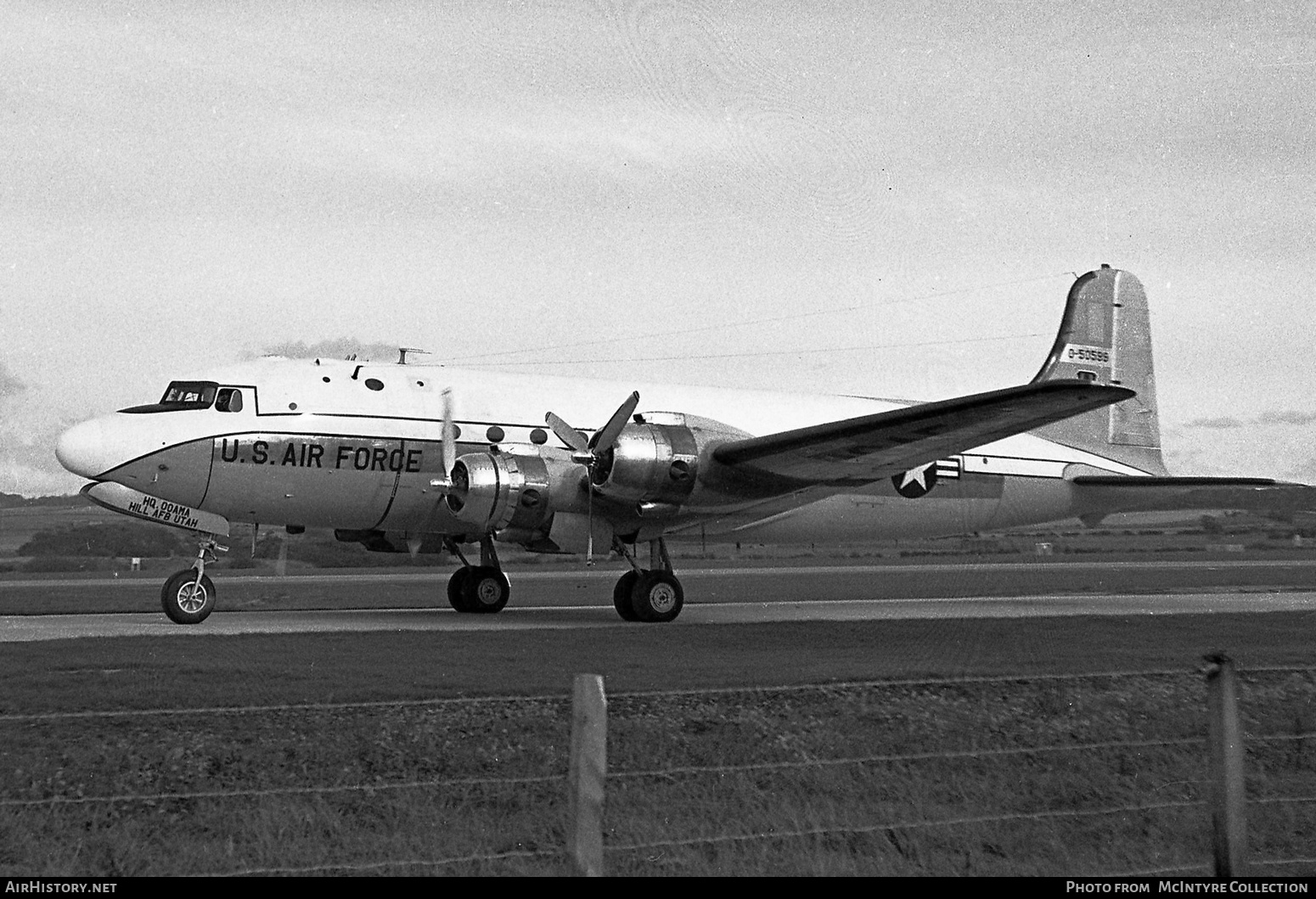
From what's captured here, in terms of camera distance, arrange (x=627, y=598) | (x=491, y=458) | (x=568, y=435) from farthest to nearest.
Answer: (x=568, y=435)
(x=627, y=598)
(x=491, y=458)

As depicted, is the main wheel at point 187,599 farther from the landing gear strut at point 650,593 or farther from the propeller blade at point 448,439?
the landing gear strut at point 650,593

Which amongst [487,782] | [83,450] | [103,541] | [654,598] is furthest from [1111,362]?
[103,541]

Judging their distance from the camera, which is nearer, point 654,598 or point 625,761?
point 625,761

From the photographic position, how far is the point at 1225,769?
23.7 ft

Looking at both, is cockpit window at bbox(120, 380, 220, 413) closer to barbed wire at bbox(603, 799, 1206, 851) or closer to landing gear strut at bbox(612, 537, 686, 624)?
landing gear strut at bbox(612, 537, 686, 624)

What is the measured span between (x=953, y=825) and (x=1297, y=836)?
119 inches

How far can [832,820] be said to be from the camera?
10258 millimetres

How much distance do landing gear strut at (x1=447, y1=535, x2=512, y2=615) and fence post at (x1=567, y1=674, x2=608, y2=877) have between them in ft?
59.4

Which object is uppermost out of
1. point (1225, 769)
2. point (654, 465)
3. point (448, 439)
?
point (448, 439)

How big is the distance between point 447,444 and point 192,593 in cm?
459

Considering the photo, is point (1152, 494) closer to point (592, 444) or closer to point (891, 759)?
point (592, 444)

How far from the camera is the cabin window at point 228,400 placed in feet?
68.7

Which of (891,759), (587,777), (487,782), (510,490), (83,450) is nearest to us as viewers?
(587,777)

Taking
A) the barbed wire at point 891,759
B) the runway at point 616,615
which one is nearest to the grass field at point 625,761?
the barbed wire at point 891,759
